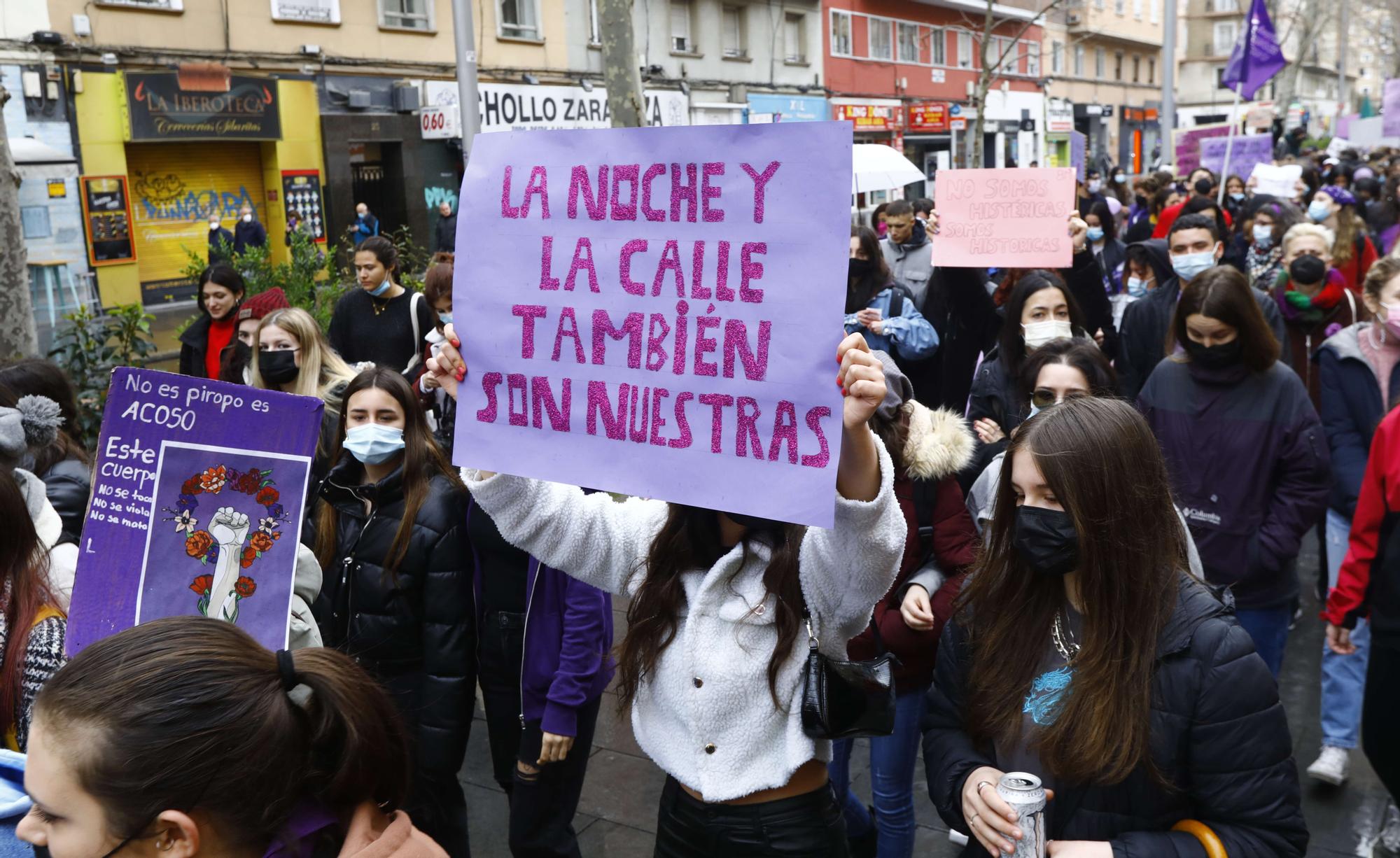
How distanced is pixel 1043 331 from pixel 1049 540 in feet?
9.06

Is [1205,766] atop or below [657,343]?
below

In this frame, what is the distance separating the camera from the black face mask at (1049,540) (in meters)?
2.13

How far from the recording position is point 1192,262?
579 centimetres

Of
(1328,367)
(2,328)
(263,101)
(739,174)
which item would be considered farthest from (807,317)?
(263,101)

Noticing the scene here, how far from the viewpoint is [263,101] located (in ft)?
62.1

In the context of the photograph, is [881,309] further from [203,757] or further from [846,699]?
[203,757]

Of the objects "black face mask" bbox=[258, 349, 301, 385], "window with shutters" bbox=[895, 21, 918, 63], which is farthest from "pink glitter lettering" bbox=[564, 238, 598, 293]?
"window with shutters" bbox=[895, 21, 918, 63]

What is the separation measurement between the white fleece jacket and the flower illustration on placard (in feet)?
1.56

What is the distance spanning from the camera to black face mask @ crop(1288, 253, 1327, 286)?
5.97m

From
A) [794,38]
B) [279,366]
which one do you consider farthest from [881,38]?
[279,366]

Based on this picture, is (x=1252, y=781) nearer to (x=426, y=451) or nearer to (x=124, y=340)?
(x=426, y=451)

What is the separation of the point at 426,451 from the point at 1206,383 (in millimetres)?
2493

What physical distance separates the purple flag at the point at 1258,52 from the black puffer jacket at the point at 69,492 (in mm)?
13661

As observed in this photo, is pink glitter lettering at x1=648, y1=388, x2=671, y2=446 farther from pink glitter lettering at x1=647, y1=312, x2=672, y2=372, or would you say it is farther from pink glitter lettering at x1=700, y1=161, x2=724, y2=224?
pink glitter lettering at x1=700, y1=161, x2=724, y2=224
